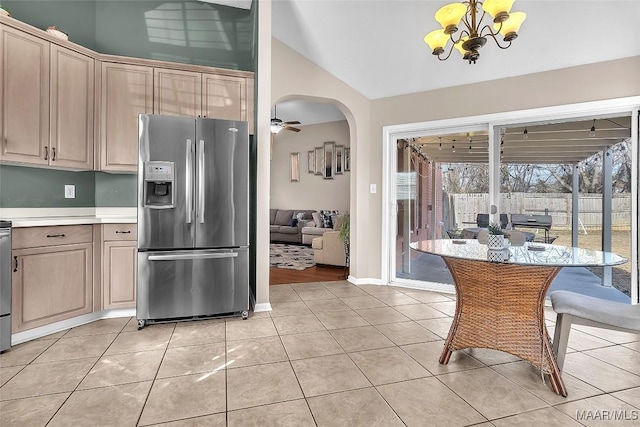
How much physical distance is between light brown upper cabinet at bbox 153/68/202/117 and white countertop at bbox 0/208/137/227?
3.63 feet

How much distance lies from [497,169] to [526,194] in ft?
1.35

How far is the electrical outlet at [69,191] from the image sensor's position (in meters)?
3.19

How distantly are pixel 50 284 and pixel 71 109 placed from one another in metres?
1.49

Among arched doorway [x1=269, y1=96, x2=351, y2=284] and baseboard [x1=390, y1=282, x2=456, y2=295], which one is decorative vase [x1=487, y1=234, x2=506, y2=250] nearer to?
baseboard [x1=390, y1=282, x2=456, y2=295]

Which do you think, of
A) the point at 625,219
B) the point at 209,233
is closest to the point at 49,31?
the point at 209,233

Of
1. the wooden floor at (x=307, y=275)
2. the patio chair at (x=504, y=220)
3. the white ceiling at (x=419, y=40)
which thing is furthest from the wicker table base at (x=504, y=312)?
the wooden floor at (x=307, y=275)

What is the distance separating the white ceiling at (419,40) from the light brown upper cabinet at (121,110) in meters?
1.61

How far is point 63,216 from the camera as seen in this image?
3.06m

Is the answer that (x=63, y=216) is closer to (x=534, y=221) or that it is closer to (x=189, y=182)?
(x=189, y=182)

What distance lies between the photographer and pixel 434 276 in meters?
4.31


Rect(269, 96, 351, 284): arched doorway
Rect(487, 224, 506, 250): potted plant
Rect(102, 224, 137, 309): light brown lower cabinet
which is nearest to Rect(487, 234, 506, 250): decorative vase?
Rect(487, 224, 506, 250): potted plant

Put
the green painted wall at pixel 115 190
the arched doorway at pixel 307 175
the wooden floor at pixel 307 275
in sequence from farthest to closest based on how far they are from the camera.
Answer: the arched doorway at pixel 307 175, the wooden floor at pixel 307 275, the green painted wall at pixel 115 190

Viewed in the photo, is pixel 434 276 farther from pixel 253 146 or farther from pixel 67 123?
pixel 67 123

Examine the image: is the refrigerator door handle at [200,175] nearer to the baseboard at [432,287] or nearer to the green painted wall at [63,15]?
the green painted wall at [63,15]
